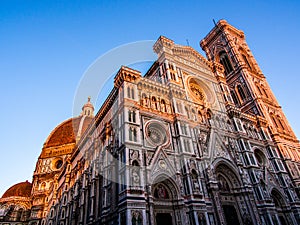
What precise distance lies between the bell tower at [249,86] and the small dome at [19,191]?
144 feet

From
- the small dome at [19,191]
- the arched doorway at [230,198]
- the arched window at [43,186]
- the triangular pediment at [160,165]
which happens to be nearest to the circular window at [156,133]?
the triangular pediment at [160,165]

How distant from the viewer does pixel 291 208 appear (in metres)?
22.9

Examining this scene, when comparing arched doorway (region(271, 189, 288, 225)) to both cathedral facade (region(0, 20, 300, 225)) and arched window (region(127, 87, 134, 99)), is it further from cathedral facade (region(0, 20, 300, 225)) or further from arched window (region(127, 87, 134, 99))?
arched window (region(127, 87, 134, 99))

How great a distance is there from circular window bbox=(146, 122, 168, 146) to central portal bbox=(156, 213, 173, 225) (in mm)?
5407

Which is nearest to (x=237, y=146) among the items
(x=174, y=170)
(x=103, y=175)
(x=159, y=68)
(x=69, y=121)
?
(x=174, y=170)

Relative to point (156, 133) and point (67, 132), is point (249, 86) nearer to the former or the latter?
point (156, 133)

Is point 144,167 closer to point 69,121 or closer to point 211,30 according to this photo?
point 211,30

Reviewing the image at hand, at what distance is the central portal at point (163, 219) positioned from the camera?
14.6m

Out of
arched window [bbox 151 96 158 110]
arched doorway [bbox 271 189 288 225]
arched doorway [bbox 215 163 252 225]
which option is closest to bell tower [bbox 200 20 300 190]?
arched doorway [bbox 271 189 288 225]

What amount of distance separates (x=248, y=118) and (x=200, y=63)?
999 cm

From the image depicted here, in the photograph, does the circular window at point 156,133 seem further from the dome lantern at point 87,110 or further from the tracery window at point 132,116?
the dome lantern at point 87,110

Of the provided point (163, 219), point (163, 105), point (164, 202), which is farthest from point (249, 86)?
point (163, 219)

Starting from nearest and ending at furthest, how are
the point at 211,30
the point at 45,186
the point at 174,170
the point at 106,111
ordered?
the point at 174,170 < the point at 106,111 < the point at 45,186 < the point at 211,30

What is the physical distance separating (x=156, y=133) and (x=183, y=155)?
10.1 feet
